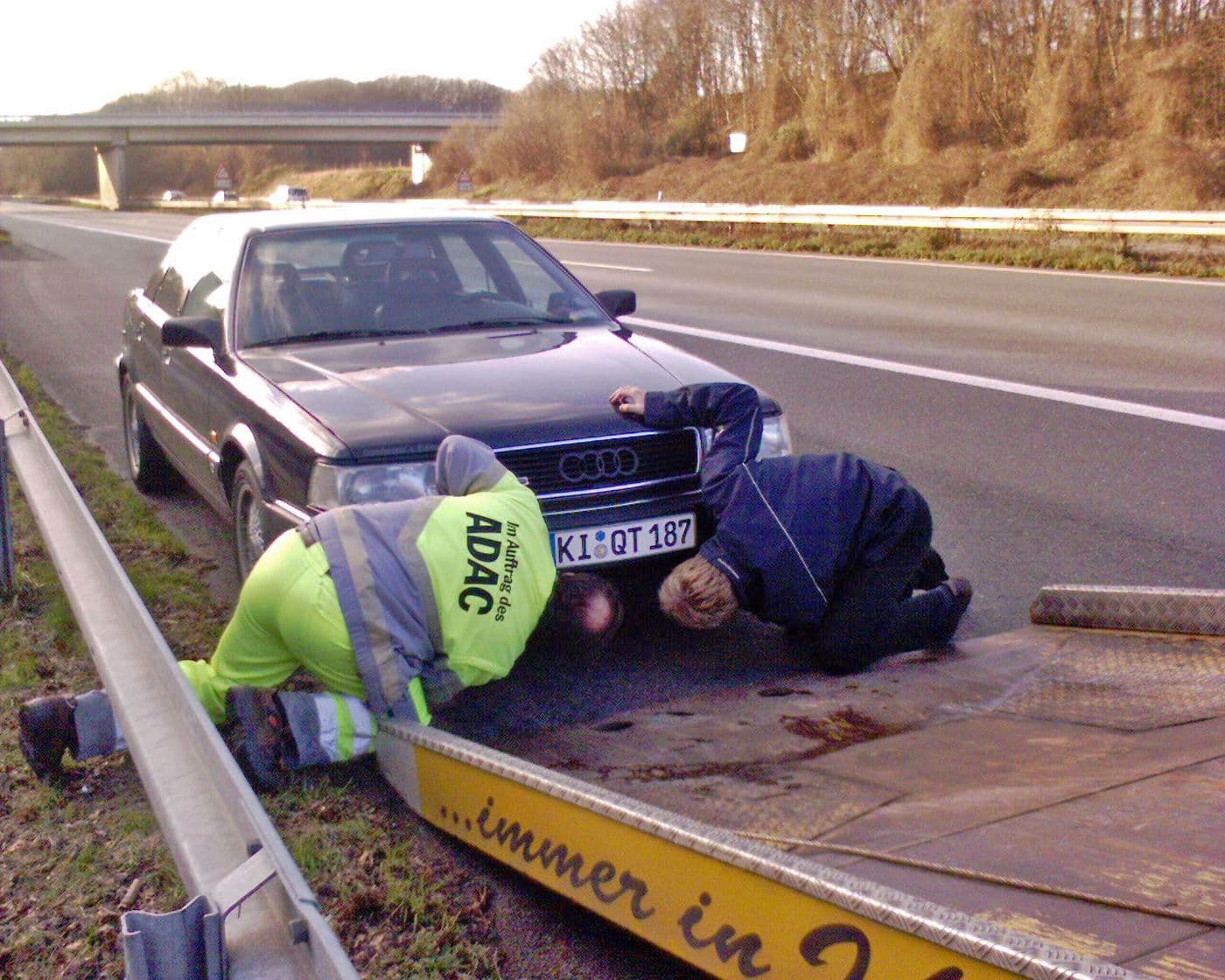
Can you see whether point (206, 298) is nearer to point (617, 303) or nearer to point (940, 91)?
point (617, 303)

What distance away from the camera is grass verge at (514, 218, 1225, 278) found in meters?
17.8

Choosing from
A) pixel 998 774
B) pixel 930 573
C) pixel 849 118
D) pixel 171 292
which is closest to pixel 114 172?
pixel 849 118

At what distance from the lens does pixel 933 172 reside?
31.6 metres

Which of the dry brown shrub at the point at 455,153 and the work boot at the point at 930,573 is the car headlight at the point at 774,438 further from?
the dry brown shrub at the point at 455,153

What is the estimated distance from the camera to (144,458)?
7.40m

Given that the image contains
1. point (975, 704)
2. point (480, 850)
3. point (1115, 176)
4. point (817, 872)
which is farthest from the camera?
point (1115, 176)

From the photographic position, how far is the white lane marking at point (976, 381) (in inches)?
326

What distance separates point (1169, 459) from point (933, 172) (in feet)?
84.7

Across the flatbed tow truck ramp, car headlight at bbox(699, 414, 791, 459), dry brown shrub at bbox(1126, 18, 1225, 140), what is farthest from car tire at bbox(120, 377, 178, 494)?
dry brown shrub at bbox(1126, 18, 1225, 140)

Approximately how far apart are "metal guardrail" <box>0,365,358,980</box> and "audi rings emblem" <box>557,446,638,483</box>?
2.06 m

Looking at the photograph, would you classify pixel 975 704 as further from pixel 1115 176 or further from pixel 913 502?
pixel 1115 176

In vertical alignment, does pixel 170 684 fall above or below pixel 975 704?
above

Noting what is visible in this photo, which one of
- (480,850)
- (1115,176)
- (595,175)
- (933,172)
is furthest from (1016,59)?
(480,850)

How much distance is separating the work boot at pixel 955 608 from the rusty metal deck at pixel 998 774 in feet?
0.52
